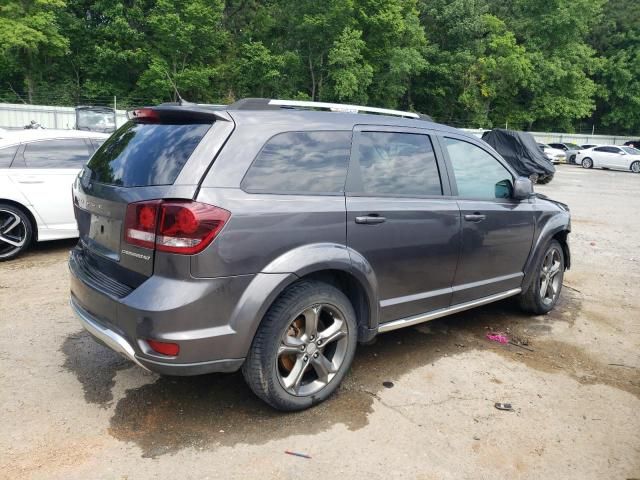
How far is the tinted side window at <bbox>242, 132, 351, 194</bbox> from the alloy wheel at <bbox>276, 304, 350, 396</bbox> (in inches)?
28.6

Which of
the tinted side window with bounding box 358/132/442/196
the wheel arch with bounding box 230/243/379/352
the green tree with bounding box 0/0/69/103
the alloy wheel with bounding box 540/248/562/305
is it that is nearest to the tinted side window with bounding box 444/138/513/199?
the tinted side window with bounding box 358/132/442/196

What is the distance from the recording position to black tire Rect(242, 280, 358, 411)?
2.83 m

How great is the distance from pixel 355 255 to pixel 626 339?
9.84 feet

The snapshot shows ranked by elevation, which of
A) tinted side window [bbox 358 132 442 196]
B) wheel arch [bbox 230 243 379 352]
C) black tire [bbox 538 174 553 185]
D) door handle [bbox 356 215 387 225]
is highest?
tinted side window [bbox 358 132 442 196]

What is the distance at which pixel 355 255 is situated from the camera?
3139 millimetres

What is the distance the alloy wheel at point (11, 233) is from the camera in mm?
6168

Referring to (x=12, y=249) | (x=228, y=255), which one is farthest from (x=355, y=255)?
(x=12, y=249)

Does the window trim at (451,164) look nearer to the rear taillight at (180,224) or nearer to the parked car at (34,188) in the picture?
the rear taillight at (180,224)

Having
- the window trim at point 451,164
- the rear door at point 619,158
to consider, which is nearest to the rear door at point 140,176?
the window trim at point 451,164

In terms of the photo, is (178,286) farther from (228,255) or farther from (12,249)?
(12,249)

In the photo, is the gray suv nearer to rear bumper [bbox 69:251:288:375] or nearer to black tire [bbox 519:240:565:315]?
rear bumper [bbox 69:251:288:375]

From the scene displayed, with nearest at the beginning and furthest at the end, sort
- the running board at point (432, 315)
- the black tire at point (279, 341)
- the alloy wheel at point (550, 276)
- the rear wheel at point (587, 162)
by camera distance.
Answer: the black tire at point (279, 341)
the running board at point (432, 315)
the alloy wheel at point (550, 276)
the rear wheel at point (587, 162)

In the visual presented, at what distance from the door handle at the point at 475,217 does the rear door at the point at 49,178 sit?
5.08 meters

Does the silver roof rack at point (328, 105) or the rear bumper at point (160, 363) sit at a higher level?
the silver roof rack at point (328, 105)
